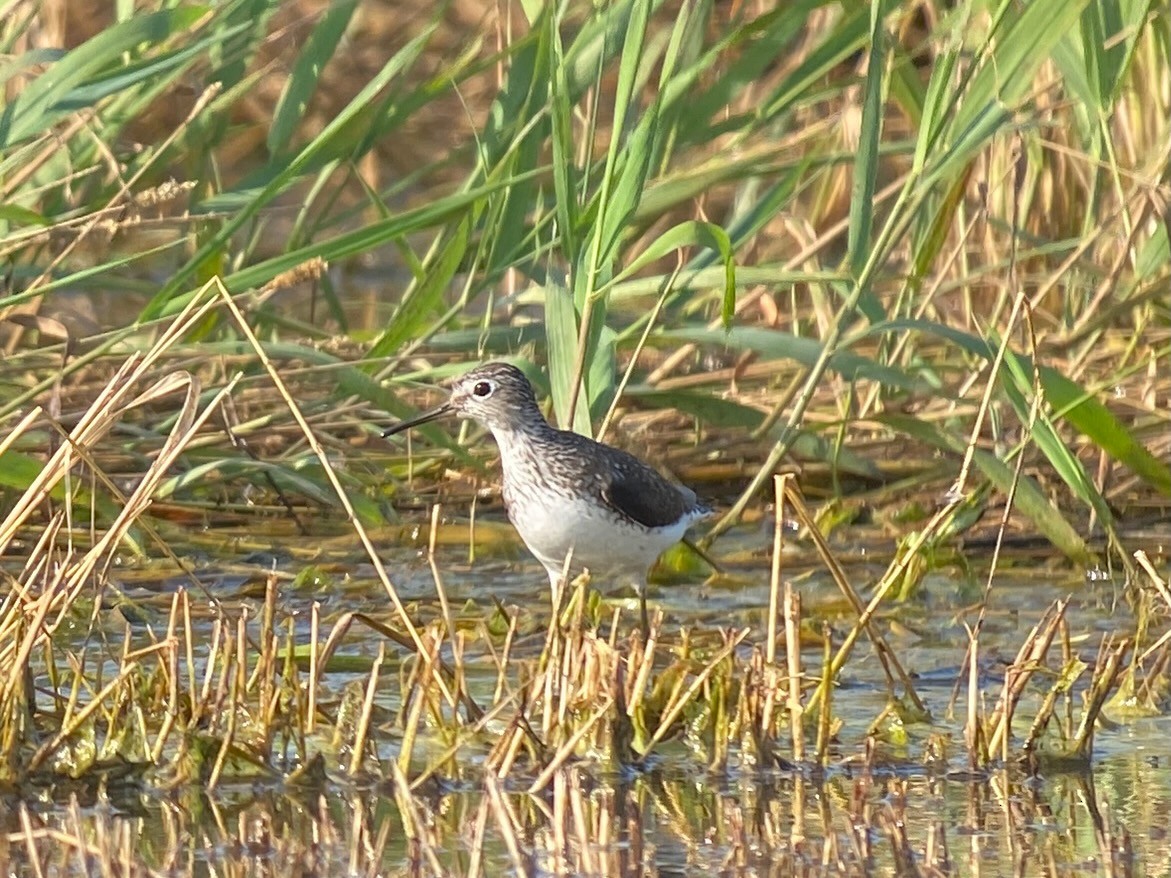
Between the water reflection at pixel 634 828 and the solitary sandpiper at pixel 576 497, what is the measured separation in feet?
4.09

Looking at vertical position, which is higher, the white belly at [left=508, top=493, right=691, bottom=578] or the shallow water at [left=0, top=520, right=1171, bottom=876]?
the white belly at [left=508, top=493, right=691, bottom=578]

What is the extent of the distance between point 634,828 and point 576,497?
1661mm

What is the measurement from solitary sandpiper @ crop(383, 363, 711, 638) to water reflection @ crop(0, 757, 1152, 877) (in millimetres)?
1245

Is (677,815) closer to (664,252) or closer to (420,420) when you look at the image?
(664,252)

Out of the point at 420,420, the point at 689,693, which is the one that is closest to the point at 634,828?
the point at 689,693

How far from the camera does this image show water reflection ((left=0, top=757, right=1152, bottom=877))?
396 cm

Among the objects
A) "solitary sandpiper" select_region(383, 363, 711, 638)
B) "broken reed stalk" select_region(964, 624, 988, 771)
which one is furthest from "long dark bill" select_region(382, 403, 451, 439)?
"broken reed stalk" select_region(964, 624, 988, 771)

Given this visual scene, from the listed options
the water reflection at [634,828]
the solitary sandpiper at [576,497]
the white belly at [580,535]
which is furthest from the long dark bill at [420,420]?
the water reflection at [634,828]

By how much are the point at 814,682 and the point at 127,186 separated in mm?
2344

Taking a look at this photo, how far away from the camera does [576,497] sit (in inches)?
229

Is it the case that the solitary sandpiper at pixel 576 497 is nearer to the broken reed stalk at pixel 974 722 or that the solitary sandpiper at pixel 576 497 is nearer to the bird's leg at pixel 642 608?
the bird's leg at pixel 642 608

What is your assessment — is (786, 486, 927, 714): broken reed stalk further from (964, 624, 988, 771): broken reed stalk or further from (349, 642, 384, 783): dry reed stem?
(349, 642, 384, 783): dry reed stem

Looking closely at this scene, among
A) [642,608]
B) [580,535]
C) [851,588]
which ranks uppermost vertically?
[580,535]

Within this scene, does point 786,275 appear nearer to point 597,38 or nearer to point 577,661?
point 597,38
